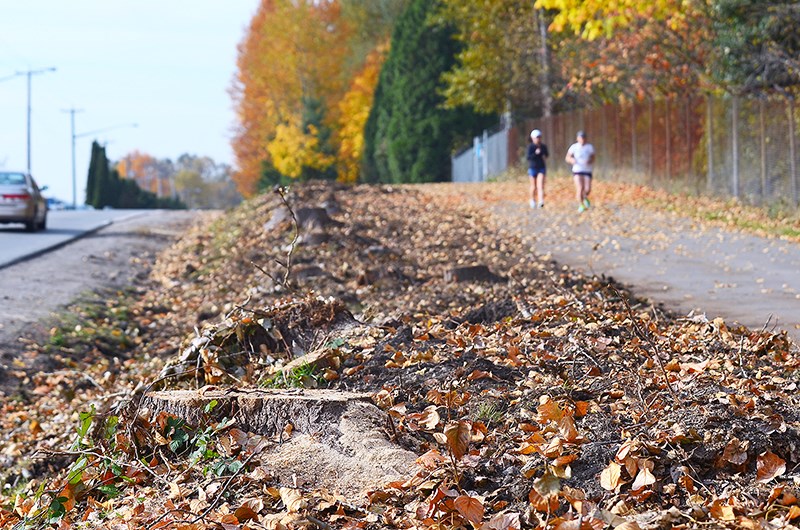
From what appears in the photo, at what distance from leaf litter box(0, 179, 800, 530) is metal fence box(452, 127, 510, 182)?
108 feet

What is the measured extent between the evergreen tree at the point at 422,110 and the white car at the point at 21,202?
71.6 feet

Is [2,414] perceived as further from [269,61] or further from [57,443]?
[269,61]

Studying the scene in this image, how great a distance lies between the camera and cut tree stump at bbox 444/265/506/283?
10812 mm

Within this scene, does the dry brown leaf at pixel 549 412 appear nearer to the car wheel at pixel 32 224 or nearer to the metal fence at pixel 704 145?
the metal fence at pixel 704 145

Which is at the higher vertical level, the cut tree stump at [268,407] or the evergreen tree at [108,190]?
the evergreen tree at [108,190]

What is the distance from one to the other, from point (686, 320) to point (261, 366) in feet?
9.68

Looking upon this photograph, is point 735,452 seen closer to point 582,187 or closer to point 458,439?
point 458,439

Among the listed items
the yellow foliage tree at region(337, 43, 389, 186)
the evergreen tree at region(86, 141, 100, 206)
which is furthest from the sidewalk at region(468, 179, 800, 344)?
the evergreen tree at region(86, 141, 100, 206)

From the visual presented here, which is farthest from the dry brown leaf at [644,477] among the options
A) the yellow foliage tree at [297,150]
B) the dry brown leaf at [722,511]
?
the yellow foliage tree at [297,150]

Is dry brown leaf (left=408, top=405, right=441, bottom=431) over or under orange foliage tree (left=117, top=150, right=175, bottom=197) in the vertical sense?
under

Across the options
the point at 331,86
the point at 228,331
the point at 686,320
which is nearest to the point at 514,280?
the point at 686,320

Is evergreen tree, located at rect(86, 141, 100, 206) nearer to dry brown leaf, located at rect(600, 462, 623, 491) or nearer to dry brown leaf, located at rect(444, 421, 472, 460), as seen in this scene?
dry brown leaf, located at rect(444, 421, 472, 460)

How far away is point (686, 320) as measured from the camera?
7.76 metres

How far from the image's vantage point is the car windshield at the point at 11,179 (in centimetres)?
2723
